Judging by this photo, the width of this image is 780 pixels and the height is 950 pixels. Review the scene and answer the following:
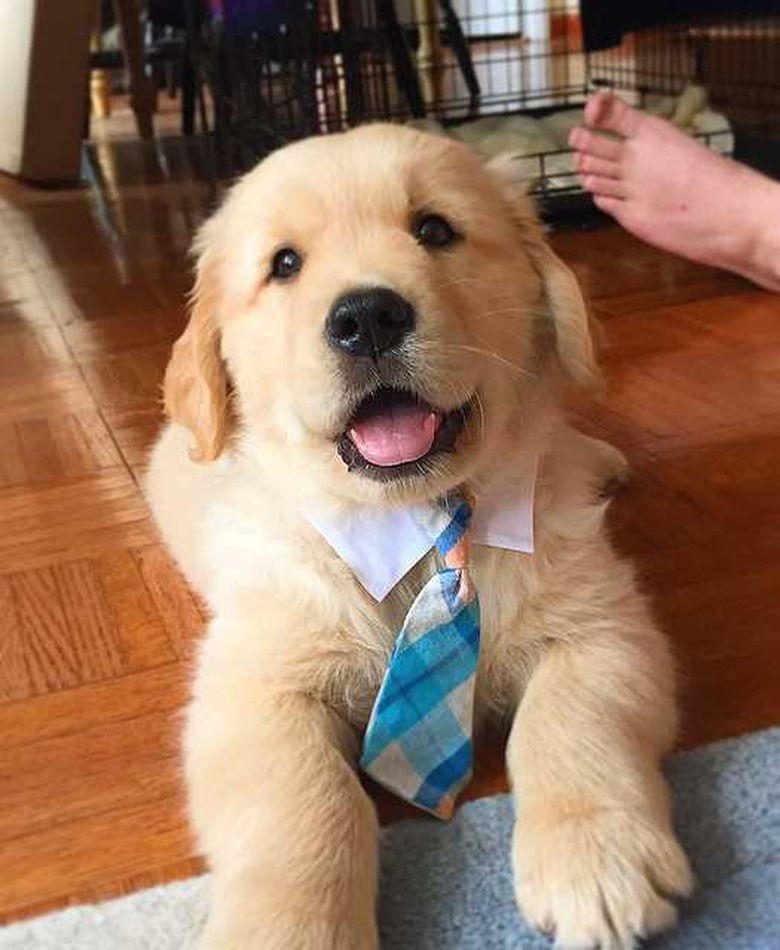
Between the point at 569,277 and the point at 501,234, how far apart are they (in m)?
0.07

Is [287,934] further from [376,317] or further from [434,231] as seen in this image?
[434,231]

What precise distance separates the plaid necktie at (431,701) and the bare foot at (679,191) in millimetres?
1008

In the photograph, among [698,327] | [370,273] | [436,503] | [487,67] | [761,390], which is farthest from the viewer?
[487,67]

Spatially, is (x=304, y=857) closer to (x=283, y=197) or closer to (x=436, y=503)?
(x=436, y=503)

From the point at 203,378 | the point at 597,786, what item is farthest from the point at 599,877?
the point at 203,378

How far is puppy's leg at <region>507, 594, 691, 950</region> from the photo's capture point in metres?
0.73

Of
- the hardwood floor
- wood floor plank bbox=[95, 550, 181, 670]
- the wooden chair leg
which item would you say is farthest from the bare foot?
the wooden chair leg

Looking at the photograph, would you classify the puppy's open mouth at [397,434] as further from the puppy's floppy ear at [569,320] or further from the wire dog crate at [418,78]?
the wire dog crate at [418,78]

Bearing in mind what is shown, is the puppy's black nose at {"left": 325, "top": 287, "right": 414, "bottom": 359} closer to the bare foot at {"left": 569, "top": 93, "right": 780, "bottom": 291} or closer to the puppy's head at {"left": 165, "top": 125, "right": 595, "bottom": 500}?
the puppy's head at {"left": 165, "top": 125, "right": 595, "bottom": 500}

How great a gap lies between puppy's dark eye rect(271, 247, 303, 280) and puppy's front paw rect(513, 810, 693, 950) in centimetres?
49

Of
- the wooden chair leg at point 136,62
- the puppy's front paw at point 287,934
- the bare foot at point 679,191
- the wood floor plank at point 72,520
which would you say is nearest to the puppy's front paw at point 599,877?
the puppy's front paw at point 287,934

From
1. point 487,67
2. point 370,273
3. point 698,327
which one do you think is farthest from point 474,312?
point 487,67

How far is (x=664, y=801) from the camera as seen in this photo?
2.71 feet

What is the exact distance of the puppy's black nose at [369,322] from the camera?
886 mm
